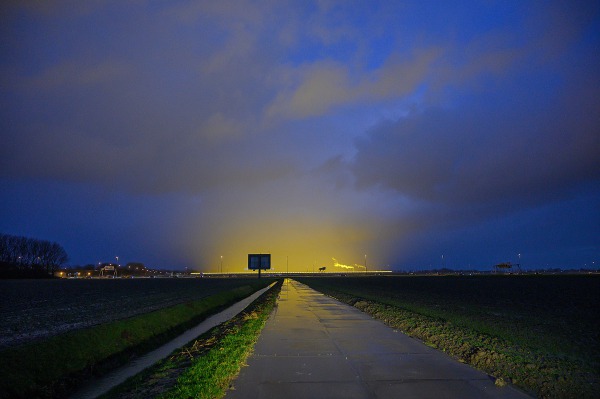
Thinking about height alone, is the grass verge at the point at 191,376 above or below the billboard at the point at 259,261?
below

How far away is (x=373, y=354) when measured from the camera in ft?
37.1

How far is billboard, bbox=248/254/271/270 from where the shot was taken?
405ft

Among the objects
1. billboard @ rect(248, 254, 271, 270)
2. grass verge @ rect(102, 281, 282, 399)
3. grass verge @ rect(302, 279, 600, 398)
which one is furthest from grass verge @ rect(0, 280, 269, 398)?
billboard @ rect(248, 254, 271, 270)

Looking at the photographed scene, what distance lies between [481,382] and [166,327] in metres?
17.5

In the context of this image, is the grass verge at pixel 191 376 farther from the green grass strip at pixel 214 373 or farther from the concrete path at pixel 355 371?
the concrete path at pixel 355 371

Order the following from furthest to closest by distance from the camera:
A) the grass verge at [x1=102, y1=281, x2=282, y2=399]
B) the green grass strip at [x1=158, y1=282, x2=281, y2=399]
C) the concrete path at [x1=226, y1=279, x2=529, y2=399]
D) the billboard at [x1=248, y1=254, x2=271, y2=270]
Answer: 1. the billboard at [x1=248, y1=254, x2=271, y2=270]
2. the grass verge at [x1=102, y1=281, x2=282, y2=399]
3. the green grass strip at [x1=158, y1=282, x2=281, y2=399]
4. the concrete path at [x1=226, y1=279, x2=529, y2=399]

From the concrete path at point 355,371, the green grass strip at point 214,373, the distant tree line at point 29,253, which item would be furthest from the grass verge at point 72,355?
the distant tree line at point 29,253

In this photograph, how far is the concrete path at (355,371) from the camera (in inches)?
308

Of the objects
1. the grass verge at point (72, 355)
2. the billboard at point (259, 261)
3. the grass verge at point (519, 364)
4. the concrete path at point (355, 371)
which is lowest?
the grass verge at point (72, 355)

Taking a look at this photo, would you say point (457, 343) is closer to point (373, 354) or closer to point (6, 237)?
point (373, 354)

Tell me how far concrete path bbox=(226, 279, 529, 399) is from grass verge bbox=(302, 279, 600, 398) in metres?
0.62

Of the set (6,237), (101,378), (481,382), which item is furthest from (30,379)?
(6,237)

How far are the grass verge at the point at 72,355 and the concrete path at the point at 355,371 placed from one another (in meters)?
5.65

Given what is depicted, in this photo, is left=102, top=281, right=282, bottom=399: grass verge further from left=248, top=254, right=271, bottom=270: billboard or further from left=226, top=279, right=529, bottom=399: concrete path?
left=248, top=254, right=271, bottom=270: billboard
